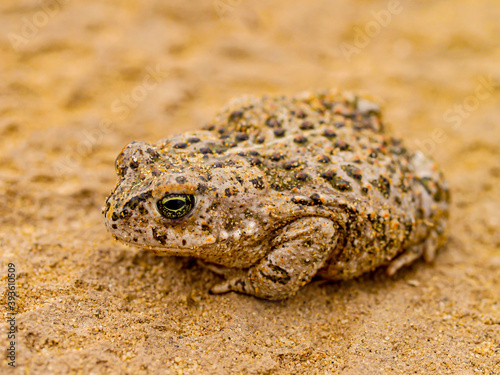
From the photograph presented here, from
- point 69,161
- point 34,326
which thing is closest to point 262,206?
point 34,326

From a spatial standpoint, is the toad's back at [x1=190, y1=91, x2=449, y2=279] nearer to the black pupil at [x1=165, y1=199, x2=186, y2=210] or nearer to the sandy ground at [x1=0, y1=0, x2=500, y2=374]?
the sandy ground at [x1=0, y1=0, x2=500, y2=374]

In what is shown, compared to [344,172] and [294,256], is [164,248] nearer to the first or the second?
[294,256]

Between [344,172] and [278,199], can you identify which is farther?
[344,172]

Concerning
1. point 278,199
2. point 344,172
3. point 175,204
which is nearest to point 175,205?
point 175,204

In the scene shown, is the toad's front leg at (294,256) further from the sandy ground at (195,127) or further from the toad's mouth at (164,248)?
the toad's mouth at (164,248)

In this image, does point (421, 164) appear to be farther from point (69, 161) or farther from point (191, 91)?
point (69, 161)

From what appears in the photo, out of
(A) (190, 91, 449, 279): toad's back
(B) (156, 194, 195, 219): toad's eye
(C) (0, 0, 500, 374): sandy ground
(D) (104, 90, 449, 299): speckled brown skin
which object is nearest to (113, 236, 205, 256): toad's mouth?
(D) (104, 90, 449, 299): speckled brown skin

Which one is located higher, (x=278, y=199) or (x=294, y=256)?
(x=278, y=199)
